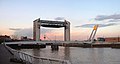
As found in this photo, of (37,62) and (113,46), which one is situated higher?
(37,62)

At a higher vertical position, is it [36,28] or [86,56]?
[36,28]

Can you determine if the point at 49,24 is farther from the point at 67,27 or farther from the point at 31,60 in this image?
the point at 31,60

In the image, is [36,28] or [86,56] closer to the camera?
[86,56]

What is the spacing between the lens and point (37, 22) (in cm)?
13512

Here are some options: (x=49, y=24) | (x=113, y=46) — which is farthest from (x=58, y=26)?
(x=113, y=46)

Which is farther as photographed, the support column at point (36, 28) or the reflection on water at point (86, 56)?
the support column at point (36, 28)

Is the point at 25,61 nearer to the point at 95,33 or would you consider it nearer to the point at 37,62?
the point at 37,62

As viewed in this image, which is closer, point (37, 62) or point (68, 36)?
point (37, 62)

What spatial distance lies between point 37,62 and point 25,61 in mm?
3559

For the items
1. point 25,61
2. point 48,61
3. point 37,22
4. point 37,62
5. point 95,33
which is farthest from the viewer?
point 95,33

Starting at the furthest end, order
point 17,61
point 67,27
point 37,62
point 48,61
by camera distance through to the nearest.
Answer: point 67,27 < point 17,61 < point 37,62 < point 48,61

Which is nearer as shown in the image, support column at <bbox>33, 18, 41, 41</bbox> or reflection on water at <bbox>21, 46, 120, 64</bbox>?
reflection on water at <bbox>21, 46, 120, 64</bbox>

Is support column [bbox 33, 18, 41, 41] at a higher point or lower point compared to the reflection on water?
higher

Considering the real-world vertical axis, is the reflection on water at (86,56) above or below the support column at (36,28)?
below
